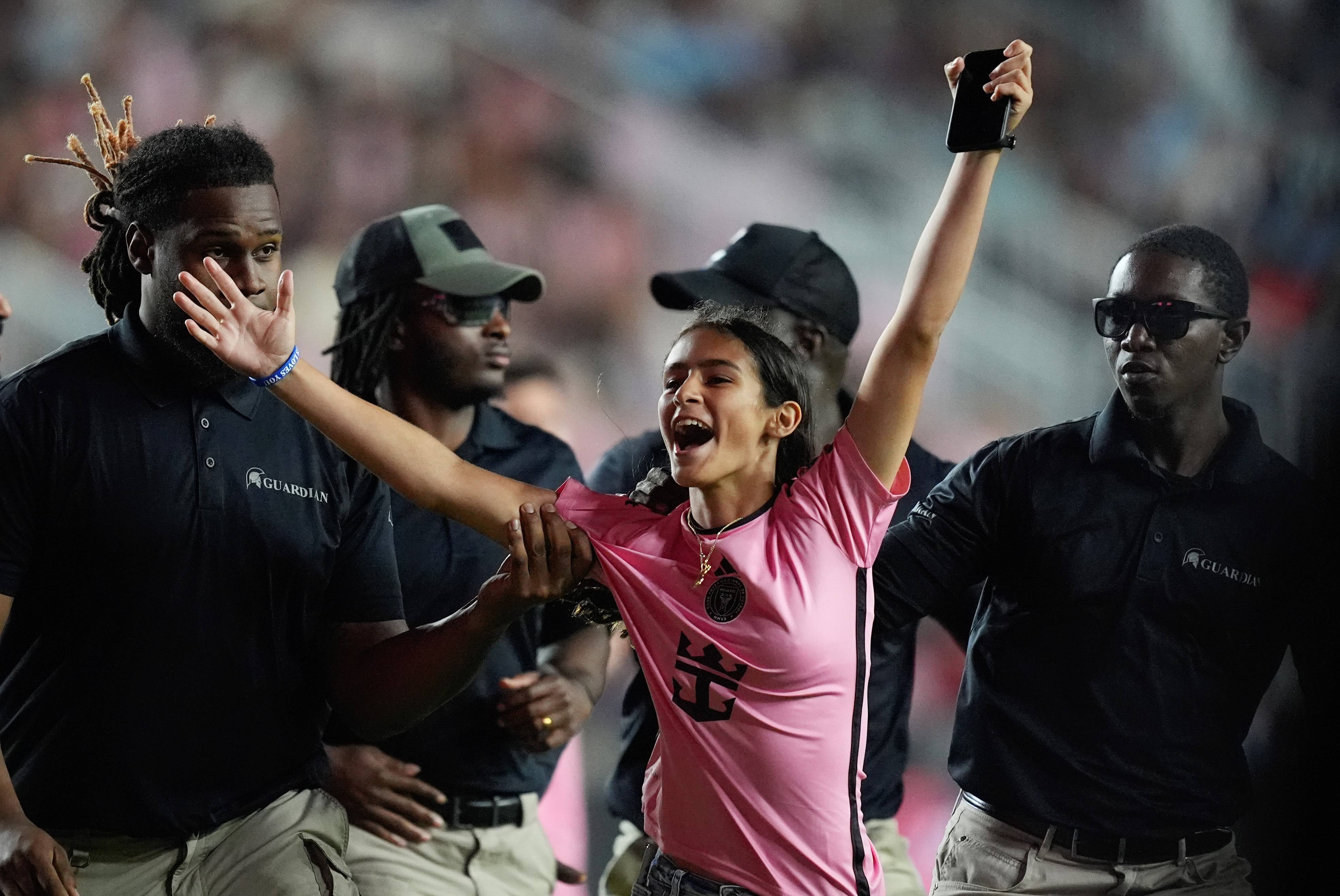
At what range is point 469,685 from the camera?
8.49 feet

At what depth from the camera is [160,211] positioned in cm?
205

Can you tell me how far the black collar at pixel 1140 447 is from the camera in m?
2.27

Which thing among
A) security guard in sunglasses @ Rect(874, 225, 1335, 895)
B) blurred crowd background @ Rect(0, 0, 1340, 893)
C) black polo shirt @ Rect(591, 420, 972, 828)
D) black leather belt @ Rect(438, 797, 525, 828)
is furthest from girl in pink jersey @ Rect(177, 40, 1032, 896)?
blurred crowd background @ Rect(0, 0, 1340, 893)

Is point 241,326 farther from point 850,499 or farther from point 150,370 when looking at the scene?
point 850,499

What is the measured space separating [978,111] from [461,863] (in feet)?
5.65

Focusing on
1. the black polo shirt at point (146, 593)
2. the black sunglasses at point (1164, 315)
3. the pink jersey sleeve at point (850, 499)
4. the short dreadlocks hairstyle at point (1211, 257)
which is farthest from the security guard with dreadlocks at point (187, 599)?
the short dreadlocks hairstyle at point (1211, 257)

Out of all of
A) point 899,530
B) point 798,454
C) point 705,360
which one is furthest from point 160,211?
point 899,530

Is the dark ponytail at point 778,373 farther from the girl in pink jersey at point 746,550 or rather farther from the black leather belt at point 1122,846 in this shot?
the black leather belt at point 1122,846

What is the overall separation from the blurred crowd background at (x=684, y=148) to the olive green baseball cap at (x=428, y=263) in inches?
50.1

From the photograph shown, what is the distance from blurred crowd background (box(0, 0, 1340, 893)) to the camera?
3928 mm

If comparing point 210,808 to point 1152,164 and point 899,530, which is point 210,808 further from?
point 1152,164

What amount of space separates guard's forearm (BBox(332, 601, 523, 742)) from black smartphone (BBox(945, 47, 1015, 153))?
90cm

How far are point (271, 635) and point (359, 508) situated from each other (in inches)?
10.2

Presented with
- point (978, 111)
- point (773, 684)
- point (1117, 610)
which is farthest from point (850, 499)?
point (1117, 610)
